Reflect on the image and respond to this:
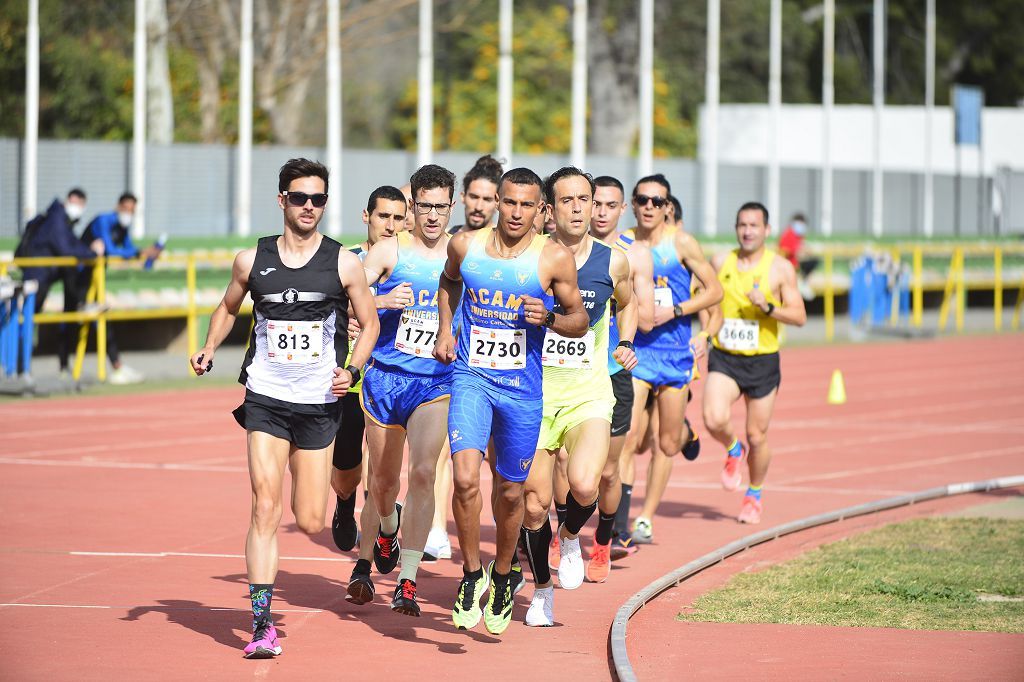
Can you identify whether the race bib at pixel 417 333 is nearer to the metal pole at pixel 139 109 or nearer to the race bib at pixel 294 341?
the race bib at pixel 294 341

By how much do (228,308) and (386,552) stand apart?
6.52 ft

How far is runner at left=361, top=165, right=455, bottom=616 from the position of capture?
9.09m

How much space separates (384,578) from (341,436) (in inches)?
41.1

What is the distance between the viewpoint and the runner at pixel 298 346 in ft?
27.1

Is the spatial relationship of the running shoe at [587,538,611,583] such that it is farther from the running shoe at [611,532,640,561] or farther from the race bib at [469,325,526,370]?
the race bib at [469,325,526,370]

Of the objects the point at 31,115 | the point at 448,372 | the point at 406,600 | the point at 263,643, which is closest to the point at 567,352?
the point at 448,372

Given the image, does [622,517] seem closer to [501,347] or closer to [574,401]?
[574,401]

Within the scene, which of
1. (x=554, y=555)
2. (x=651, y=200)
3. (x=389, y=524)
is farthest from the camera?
(x=651, y=200)

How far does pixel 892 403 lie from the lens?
884 inches

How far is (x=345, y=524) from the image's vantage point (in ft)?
32.9

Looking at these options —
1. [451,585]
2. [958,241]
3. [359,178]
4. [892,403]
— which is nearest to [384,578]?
[451,585]

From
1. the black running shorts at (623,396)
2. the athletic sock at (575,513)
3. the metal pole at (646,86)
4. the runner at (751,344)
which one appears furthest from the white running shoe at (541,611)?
the metal pole at (646,86)

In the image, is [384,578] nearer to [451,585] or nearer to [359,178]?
[451,585]

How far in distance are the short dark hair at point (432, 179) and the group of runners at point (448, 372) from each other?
10 mm
